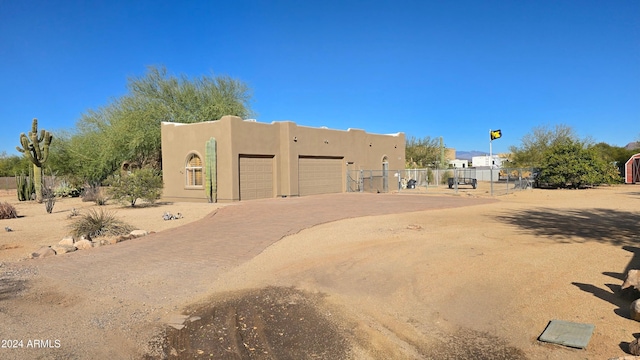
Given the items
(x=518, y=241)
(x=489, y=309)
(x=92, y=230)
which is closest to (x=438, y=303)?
(x=489, y=309)

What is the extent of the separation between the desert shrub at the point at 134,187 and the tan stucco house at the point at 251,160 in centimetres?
358

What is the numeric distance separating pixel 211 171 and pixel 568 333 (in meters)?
21.3

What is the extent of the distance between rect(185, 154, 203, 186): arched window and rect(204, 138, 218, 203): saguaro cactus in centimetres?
123

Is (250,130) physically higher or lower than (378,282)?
higher

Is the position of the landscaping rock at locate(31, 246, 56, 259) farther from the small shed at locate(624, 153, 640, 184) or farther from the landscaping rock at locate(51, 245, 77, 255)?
the small shed at locate(624, 153, 640, 184)

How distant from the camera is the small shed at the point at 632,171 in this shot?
41.8 metres

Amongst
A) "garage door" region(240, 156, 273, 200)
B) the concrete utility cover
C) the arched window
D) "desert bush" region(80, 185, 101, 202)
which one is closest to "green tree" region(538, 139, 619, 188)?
"garage door" region(240, 156, 273, 200)

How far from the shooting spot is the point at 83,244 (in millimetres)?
10250

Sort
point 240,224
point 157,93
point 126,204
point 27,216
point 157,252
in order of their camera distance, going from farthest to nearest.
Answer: point 157,93 < point 126,204 < point 27,216 < point 240,224 < point 157,252

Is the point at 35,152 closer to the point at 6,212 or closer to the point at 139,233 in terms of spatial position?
the point at 6,212

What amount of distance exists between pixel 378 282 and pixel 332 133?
79.0 ft

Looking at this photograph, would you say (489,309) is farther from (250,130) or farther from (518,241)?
(250,130)

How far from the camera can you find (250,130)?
2477 cm

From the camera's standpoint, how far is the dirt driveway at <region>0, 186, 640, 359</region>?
15.0 feet
